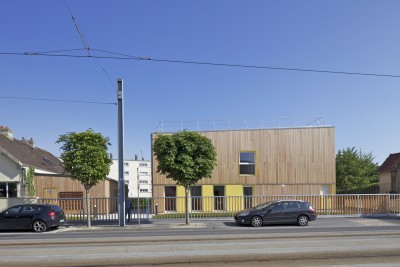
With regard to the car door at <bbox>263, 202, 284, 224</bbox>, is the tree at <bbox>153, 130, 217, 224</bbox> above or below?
above

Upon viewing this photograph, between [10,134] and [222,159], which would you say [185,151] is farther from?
[10,134]

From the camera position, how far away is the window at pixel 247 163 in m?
30.1

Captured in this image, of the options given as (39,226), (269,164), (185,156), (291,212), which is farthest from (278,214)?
(39,226)

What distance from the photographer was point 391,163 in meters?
40.3

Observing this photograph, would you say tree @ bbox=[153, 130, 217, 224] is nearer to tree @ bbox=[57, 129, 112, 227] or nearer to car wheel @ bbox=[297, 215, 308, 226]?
tree @ bbox=[57, 129, 112, 227]

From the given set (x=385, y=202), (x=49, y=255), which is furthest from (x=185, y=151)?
(x=385, y=202)

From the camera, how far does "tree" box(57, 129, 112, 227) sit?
1966 cm

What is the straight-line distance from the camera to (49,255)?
393 inches

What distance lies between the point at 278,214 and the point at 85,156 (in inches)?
393

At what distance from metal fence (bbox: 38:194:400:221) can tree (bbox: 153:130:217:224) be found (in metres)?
3.28

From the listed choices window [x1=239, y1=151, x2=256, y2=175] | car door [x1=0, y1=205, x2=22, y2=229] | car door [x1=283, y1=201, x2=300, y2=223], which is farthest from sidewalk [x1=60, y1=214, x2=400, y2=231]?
window [x1=239, y1=151, x2=256, y2=175]

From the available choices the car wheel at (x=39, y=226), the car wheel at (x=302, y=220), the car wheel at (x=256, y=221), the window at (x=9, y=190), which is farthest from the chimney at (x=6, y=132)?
the car wheel at (x=302, y=220)

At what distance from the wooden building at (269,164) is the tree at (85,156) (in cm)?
975

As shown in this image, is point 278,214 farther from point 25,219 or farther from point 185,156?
point 25,219
